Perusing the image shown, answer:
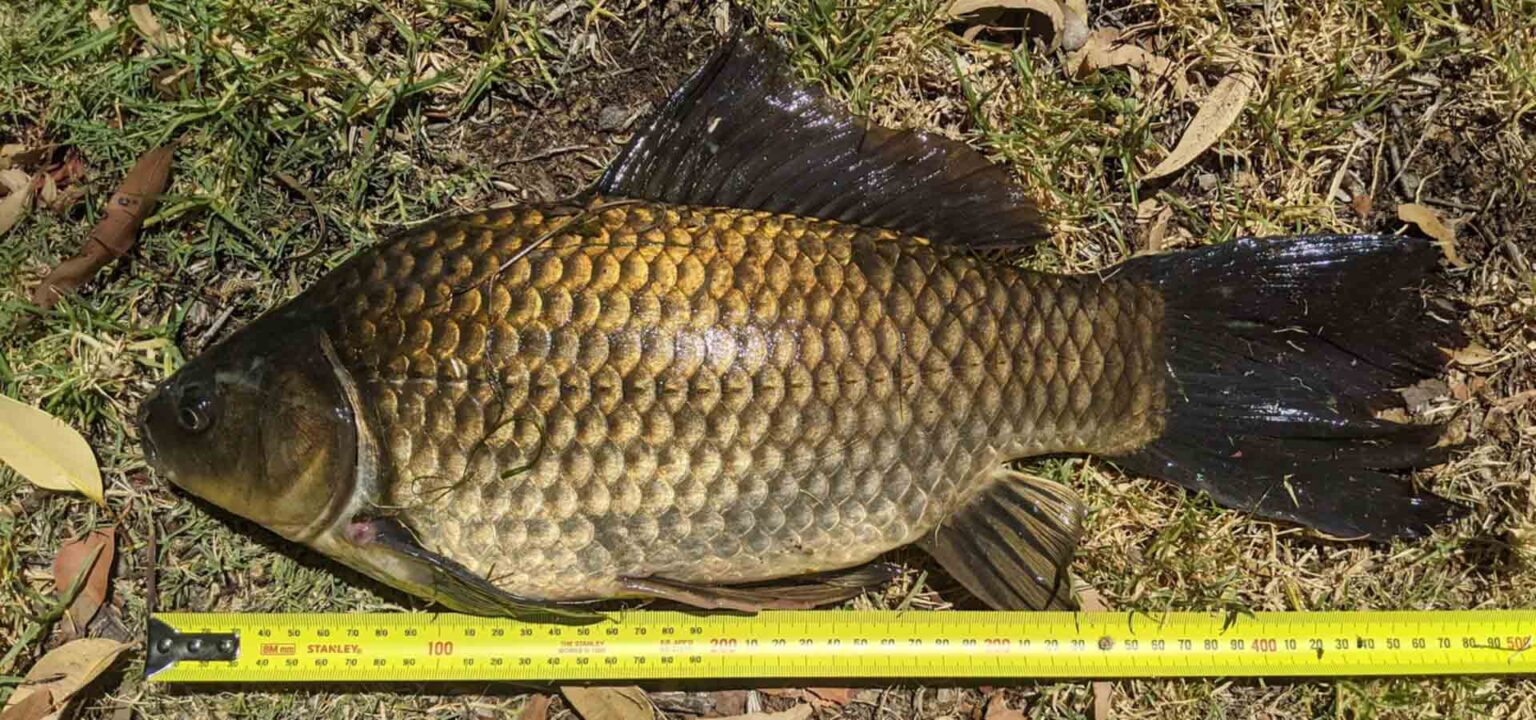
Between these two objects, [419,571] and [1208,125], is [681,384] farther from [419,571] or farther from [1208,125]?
[1208,125]

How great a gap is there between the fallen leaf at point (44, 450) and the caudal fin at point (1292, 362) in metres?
2.59

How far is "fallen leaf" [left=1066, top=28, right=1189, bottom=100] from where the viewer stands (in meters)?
2.90

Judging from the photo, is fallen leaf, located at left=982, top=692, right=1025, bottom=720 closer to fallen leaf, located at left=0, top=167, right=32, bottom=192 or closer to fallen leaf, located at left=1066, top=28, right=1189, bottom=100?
fallen leaf, located at left=1066, top=28, right=1189, bottom=100

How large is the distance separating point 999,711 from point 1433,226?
1.72m

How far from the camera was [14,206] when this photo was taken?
108 inches

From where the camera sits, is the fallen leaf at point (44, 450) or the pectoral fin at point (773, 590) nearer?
the pectoral fin at point (773, 590)

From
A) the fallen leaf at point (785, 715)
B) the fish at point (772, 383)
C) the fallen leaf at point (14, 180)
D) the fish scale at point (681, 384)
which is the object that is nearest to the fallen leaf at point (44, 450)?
the fish at point (772, 383)

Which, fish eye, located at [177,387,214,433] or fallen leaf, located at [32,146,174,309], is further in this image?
fallen leaf, located at [32,146,174,309]

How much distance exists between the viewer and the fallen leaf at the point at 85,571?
272 cm

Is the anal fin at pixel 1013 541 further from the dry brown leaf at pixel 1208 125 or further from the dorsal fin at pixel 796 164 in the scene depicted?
the dry brown leaf at pixel 1208 125

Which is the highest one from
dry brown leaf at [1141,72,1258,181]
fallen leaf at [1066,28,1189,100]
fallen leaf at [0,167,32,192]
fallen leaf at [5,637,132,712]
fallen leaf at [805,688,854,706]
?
fallen leaf at [1066,28,1189,100]

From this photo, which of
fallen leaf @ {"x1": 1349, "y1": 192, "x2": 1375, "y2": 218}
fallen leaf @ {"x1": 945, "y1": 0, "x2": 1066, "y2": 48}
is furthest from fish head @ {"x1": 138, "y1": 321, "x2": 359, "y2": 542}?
fallen leaf @ {"x1": 1349, "y1": 192, "x2": 1375, "y2": 218}

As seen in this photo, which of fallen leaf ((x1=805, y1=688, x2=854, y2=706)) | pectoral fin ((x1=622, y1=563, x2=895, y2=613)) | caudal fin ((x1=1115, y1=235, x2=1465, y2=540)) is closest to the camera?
pectoral fin ((x1=622, y1=563, x2=895, y2=613))

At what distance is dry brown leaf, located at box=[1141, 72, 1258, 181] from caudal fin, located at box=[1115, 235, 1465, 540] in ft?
1.18
